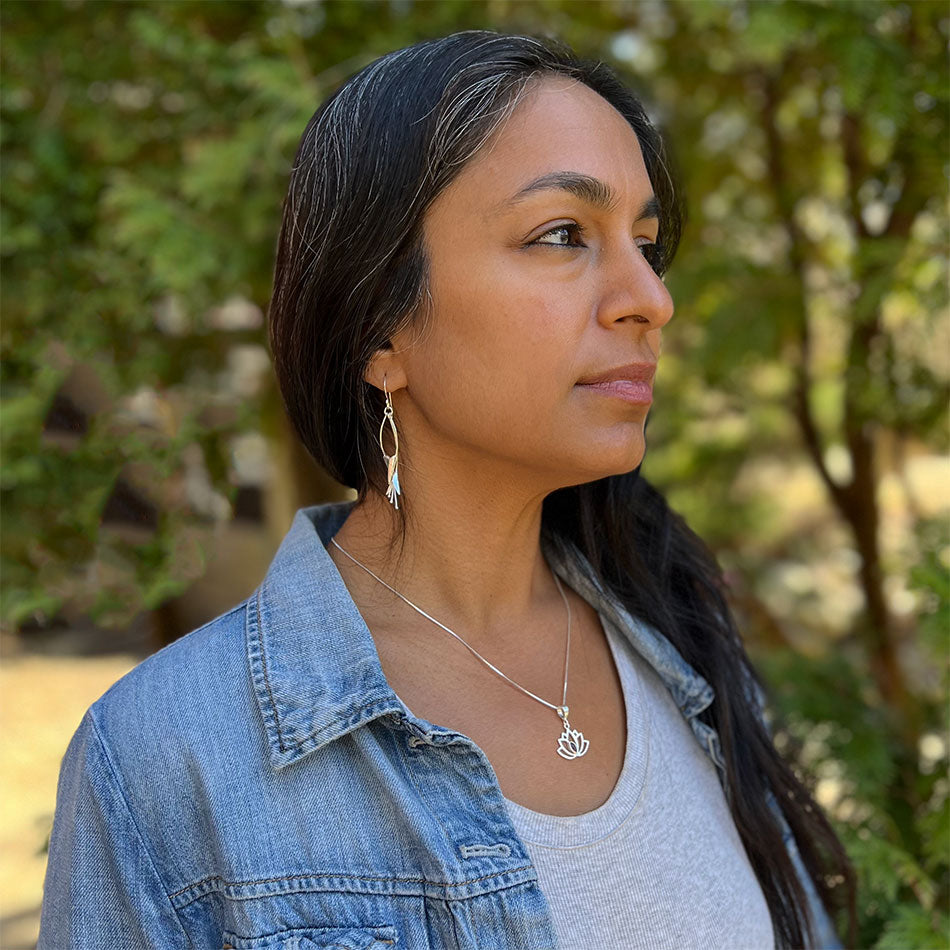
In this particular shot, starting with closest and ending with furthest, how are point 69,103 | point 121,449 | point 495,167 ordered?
point 495,167
point 121,449
point 69,103

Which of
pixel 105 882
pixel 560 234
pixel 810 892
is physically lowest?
pixel 810 892

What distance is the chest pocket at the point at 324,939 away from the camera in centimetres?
147

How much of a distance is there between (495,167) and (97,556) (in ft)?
6.26

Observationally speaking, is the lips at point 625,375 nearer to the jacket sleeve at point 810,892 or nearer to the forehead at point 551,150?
the forehead at point 551,150

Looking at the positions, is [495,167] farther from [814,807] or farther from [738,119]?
[738,119]

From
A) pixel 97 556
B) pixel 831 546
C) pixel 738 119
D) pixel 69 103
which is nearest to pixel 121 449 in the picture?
pixel 97 556

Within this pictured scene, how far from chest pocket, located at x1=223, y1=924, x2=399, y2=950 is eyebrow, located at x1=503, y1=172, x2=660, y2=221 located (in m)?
1.16

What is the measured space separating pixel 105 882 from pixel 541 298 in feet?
3.70

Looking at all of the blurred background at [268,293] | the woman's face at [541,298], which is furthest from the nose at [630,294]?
the blurred background at [268,293]

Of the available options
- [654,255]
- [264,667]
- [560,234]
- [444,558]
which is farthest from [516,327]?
[264,667]

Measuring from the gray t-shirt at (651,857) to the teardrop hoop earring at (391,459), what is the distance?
1.88 ft

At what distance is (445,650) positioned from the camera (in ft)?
5.99

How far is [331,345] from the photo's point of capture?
180 centimetres

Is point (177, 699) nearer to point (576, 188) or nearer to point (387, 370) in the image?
point (387, 370)
